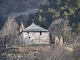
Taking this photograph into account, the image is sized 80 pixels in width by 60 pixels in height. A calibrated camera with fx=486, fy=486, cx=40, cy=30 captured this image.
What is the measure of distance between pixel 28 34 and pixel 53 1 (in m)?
33.3

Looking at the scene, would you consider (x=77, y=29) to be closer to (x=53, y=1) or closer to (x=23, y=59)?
(x=23, y=59)

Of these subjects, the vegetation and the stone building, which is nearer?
the stone building

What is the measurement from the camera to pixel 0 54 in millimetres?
73125

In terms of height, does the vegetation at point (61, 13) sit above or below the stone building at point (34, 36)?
above

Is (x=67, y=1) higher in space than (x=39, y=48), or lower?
higher

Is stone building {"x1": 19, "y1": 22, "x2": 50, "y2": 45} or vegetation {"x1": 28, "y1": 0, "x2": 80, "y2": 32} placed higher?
vegetation {"x1": 28, "y1": 0, "x2": 80, "y2": 32}

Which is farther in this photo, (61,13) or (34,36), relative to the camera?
(61,13)

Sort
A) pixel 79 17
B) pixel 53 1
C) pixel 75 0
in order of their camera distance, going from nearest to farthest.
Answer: pixel 79 17
pixel 75 0
pixel 53 1

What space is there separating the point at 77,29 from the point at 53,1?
982 inches

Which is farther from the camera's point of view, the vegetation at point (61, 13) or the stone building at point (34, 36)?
the vegetation at point (61, 13)

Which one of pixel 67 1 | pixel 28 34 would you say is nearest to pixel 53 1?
pixel 67 1

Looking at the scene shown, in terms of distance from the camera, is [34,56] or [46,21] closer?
[34,56]

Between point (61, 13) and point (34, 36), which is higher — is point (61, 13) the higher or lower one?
the higher one

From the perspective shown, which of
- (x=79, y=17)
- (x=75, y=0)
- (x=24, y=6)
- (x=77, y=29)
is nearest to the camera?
(x=77, y=29)
